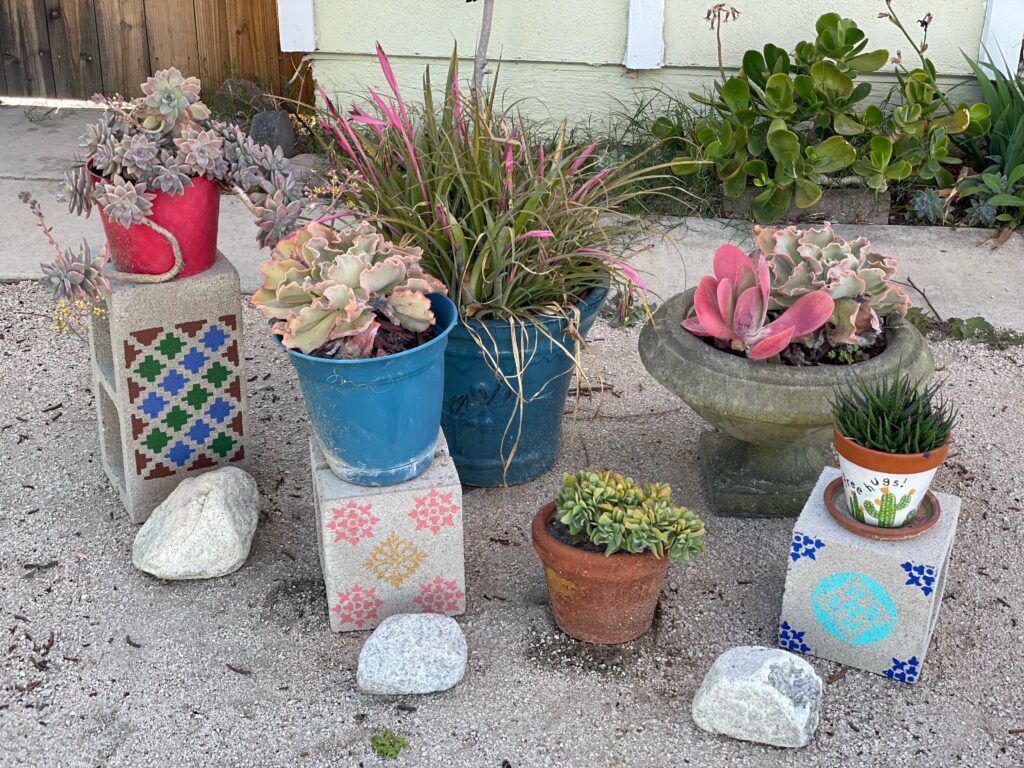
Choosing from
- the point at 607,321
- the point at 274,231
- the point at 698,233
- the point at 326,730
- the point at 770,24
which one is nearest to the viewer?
the point at 326,730

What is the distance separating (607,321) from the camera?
14.5ft

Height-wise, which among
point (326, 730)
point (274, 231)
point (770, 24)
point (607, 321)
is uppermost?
point (770, 24)

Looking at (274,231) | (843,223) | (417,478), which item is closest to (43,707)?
(417,478)

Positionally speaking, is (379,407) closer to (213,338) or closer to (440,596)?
(440,596)

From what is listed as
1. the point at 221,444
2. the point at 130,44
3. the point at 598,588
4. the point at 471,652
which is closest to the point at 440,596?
the point at 471,652

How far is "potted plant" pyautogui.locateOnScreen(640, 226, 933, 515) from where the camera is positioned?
2.77m

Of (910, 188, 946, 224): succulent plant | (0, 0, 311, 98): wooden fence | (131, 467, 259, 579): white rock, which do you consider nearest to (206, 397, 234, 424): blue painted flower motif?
(131, 467, 259, 579): white rock

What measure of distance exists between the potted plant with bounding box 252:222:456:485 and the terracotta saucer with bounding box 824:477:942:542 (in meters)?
0.96

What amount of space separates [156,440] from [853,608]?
1.86m

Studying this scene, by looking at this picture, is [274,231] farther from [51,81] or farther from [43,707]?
[51,81]

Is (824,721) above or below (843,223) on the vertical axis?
below

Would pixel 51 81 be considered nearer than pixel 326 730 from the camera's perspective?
No

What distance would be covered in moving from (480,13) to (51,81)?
9.19 feet

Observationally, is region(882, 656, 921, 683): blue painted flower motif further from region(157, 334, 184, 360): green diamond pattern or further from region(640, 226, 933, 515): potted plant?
region(157, 334, 184, 360): green diamond pattern
